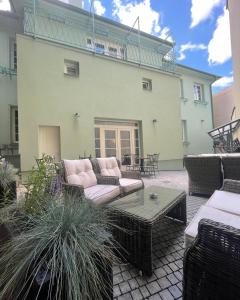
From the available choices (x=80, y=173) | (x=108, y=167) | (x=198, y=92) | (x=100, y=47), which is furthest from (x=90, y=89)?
(x=198, y=92)

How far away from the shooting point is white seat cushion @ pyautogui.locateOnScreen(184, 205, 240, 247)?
1.43 m

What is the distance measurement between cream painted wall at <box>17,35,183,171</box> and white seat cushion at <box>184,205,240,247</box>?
6.05 m

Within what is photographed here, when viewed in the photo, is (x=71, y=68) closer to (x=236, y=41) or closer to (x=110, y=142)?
(x=110, y=142)

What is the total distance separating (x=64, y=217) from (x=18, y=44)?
24.5 ft

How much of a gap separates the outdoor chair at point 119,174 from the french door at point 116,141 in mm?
4048

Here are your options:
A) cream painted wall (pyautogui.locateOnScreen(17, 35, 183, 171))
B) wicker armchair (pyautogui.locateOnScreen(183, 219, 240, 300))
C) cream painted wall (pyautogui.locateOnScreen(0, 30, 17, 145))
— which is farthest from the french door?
wicker armchair (pyautogui.locateOnScreen(183, 219, 240, 300))

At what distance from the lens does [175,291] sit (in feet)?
4.91

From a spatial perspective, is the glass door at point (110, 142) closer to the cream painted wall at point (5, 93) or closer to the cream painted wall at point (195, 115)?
the cream painted wall at point (5, 93)

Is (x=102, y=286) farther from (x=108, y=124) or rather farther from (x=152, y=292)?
(x=108, y=124)

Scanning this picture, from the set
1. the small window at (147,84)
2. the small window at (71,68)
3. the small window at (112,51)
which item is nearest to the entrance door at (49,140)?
the small window at (71,68)

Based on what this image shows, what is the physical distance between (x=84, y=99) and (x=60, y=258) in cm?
732

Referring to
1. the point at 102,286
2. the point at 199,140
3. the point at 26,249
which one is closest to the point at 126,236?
the point at 102,286

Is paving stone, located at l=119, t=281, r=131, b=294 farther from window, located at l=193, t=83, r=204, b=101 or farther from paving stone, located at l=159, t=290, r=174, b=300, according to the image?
window, located at l=193, t=83, r=204, b=101

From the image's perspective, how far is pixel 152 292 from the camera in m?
1.49
